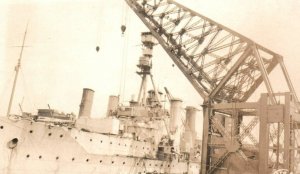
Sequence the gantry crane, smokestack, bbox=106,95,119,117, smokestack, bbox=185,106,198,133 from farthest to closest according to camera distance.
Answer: smokestack, bbox=185,106,198,133 < smokestack, bbox=106,95,119,117 < the gantry crane

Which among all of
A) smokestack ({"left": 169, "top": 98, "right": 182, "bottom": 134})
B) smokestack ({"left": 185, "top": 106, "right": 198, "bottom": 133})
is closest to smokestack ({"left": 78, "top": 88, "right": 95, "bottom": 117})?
smokestack ({"left": 169, "top": 98, "right": 182, "bottom": 134})

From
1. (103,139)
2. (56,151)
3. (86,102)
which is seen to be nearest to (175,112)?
(86,102)

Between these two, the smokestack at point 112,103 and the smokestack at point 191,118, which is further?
the smokestack at point 191,118

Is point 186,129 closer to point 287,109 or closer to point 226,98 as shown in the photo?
point 226,98

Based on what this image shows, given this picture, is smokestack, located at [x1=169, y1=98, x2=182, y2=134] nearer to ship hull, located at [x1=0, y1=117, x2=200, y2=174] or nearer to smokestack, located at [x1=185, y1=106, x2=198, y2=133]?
smokestack, located at [x1=185, y1=106, x2=198, y2=133]

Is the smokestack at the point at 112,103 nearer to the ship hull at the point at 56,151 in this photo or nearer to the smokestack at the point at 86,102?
the smokestack at the point at 86,102

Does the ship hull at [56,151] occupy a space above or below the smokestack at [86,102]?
below

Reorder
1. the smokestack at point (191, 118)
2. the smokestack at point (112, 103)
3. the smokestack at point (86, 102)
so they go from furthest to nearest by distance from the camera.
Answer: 1. the smokestack at point (191, 118)
2. the smokestack at point (112, 103)
3. the smokestack at point (86, 102)

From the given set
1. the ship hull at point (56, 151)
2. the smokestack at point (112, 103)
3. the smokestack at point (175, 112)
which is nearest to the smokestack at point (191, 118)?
the smokestack at point (175, 112)

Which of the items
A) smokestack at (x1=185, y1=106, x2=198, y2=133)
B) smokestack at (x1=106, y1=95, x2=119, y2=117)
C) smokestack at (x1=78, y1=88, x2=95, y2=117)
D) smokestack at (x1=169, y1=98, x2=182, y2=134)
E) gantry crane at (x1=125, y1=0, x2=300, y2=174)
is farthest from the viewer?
smokestack at (x1=185, y1=106, x2=198, y2=133)

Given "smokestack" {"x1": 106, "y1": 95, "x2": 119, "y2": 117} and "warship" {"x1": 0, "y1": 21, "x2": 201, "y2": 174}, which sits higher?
"smokestack" {"x1": 106, "y1": 95, "x2": 119, "y2": 117}

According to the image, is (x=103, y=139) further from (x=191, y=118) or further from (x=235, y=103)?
(x=191, y=118)
